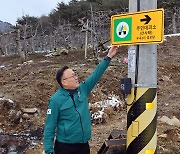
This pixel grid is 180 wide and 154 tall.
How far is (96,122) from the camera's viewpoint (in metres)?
7.73

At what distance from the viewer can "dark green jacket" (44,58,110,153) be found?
10.9ft

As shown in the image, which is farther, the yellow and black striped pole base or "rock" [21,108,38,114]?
"rock" [21,108,38,114]

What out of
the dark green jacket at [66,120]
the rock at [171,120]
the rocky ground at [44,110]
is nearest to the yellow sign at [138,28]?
the dark green jacket at [66,120]

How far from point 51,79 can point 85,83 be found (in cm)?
678

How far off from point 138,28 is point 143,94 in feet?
1.97

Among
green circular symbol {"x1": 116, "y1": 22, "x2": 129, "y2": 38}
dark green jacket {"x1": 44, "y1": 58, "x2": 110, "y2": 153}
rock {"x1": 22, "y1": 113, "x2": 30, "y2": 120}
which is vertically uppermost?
green circular symbol {"x1": 116, "y1": 22, "x2": 129, "y2": 38}

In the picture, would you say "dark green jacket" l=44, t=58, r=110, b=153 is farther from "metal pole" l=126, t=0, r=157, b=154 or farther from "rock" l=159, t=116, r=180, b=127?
"rock" l=159, t=116, r=180, b=127

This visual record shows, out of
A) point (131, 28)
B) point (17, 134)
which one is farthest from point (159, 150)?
point (17, 134)

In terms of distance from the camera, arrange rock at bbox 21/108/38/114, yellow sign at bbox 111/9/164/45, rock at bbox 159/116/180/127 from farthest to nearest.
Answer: rock at bbox 21/108/38/114, rock at bbox 159/116/180/127, yellow sign at bbox 111/9/164/45

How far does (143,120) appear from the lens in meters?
3.24

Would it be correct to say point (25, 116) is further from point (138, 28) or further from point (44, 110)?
point (138, 28)

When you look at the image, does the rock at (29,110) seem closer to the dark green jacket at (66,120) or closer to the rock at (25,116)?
the rock at (25,116)

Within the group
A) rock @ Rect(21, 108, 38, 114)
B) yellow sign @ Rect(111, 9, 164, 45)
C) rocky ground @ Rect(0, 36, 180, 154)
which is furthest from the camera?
rock @ Rect(21, 108, 38, 114)

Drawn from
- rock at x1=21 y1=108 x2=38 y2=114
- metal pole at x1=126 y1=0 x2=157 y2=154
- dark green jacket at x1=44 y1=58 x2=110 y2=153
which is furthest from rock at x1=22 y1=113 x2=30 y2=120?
metal pole at x1=126 y1=0 x2=157 y2=154
